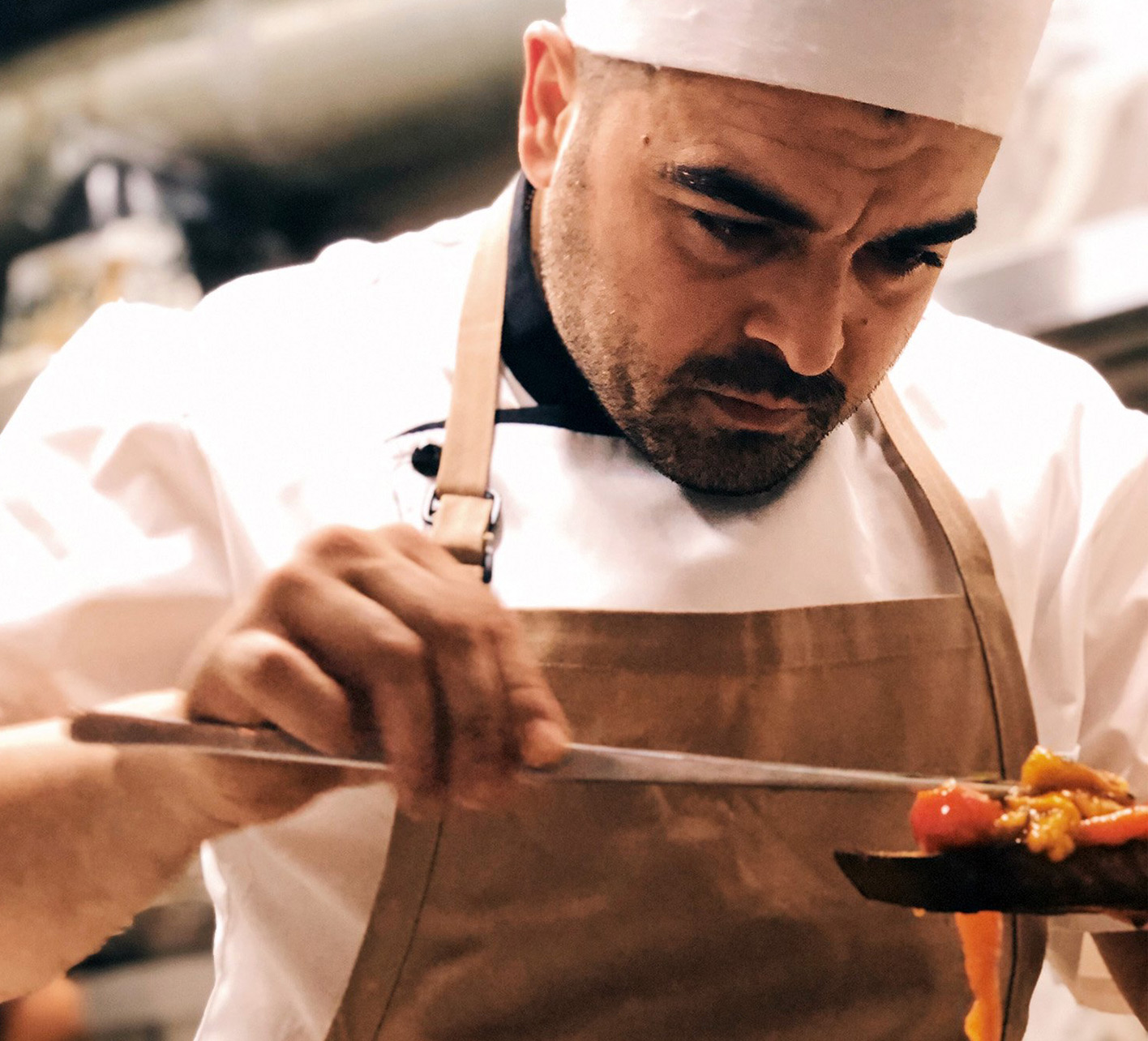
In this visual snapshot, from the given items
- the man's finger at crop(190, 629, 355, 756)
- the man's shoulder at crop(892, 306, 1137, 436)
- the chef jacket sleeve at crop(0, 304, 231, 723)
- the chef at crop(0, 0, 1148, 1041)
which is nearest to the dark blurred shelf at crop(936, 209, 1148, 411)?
the man's shoulder at crop(892, 306, 1137, 436)

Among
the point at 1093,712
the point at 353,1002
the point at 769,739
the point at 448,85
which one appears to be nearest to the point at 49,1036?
the point at 353,1002

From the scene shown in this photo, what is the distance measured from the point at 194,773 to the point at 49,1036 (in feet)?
0.92

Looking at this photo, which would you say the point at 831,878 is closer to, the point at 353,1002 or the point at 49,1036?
the point at 353,1002

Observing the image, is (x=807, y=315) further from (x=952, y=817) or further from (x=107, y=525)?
(x=107, y=525)

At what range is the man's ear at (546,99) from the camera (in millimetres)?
979

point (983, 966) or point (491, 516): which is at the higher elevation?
point (491, 516)

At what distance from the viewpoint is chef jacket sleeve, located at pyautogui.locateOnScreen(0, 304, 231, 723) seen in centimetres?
82

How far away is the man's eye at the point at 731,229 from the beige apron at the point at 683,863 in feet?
0.64

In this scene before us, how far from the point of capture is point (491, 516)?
35.2 inches

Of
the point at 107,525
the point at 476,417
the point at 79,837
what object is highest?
the point at 476,417

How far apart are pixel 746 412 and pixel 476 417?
0.19m

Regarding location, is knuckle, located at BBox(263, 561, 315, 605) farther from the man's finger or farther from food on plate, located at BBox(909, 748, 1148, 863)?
food on plate, located at BBox(909, 748, 1148, 863)

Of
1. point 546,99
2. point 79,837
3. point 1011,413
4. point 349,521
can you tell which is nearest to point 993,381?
point 1011,413

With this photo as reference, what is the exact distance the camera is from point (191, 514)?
3.03ft
